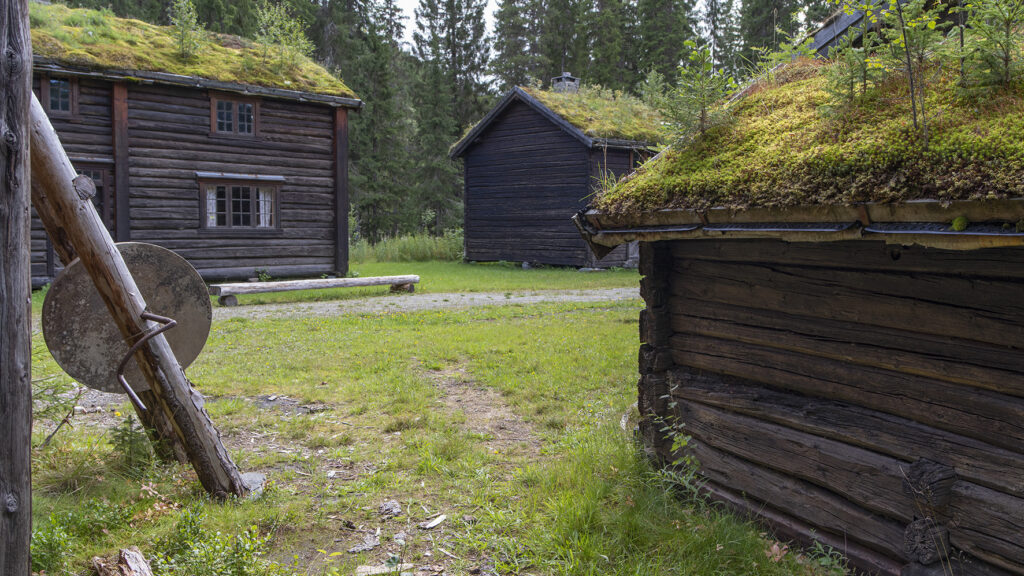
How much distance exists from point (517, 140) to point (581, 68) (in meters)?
22.6

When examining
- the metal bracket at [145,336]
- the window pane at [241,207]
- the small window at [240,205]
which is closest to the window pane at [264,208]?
the small window at [240,205]

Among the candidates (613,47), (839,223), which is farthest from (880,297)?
(613,47)

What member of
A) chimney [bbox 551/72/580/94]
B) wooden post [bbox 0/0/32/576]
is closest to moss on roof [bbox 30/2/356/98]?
chimney [bbox 551/72/580/94]

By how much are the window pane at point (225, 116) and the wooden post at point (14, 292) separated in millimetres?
16996

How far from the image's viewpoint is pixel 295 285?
15.5 metres

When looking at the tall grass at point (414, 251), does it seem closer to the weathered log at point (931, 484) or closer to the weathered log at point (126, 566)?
the weathered log at point (126, 566)

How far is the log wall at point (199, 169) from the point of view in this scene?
16234 mm

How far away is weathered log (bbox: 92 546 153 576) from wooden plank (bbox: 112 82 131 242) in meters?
14.8

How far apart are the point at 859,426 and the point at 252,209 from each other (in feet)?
57.3

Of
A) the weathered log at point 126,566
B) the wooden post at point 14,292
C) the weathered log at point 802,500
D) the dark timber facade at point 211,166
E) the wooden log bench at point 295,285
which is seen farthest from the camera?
the dark timber facade at point 211,166

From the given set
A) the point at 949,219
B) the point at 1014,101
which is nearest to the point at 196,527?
the point at 949,219

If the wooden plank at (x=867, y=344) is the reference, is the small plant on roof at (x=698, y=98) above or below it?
above

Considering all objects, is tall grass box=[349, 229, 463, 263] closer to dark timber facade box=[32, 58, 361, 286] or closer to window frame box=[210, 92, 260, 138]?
dark timber facade box=[32, 58, 361, 286]

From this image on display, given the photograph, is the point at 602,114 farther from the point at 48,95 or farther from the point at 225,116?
the point at 48,95
